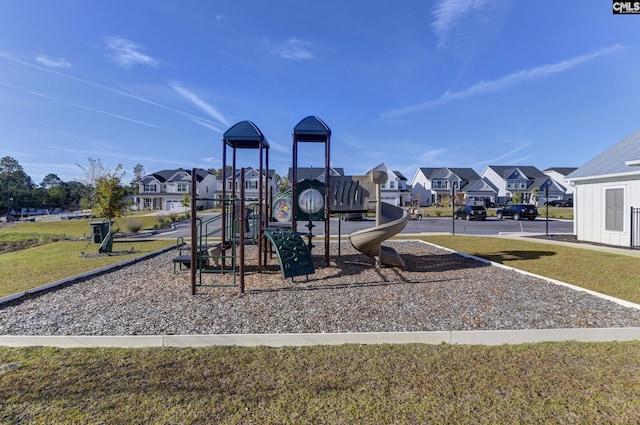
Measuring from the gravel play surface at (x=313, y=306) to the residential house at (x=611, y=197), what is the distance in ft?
26.3

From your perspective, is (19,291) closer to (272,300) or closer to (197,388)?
(272,300)

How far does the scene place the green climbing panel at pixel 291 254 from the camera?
6.62 m

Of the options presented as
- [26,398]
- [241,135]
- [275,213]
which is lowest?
[26,398]

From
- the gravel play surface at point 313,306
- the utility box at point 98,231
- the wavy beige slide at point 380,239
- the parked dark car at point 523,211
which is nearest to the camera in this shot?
the gravel play surface at point 313,306

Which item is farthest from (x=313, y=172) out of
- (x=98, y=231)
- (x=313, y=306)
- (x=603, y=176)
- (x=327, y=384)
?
(x=327, y=384)

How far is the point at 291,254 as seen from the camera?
678 centimetres

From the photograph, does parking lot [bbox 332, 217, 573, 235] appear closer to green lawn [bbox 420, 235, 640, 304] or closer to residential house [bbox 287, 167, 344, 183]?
green lawn [bbox 420, 235, 640, 304]

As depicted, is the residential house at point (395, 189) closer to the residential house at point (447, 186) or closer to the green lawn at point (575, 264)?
the residential house at point (447, 186)

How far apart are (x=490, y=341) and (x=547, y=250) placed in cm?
927

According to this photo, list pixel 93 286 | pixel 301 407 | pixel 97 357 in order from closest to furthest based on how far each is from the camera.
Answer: pixel 301 407 < pixel 97 357 < pixel 93 286

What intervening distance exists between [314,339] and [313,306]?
134 cm

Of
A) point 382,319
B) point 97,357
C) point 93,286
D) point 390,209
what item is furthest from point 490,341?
point 93,286

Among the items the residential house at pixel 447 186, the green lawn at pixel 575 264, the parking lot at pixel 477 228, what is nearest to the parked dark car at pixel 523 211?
the parking lot at pixel 477 228

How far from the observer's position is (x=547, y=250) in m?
11.2
